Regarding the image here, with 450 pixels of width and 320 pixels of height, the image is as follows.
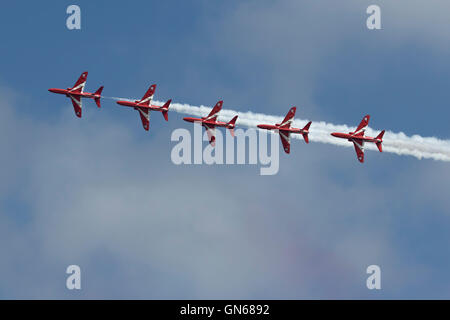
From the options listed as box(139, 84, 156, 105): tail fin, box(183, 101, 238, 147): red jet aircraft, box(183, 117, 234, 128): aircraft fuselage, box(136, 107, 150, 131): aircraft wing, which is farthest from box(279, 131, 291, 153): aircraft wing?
box(139, 84, 156, 105): tail fin

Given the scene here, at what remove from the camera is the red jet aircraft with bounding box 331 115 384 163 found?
176m

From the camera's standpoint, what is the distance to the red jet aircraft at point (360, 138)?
6934 inches

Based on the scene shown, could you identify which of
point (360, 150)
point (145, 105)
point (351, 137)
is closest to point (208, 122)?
point (145, 105)

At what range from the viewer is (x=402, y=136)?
593 feet

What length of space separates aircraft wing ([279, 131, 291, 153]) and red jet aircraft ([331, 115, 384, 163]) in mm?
8088

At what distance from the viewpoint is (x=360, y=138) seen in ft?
581

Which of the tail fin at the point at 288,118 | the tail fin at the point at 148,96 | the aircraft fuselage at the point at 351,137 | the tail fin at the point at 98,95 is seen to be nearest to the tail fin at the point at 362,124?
the aircraft fuselage at the point at 351,137

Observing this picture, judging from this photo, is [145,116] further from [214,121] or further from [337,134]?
[337,134]

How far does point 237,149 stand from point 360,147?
22643 millimetres

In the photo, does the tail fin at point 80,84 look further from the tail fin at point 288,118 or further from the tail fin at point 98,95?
the tail fin at point 288,118

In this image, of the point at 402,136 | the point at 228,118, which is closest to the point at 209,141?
the point at 228,118

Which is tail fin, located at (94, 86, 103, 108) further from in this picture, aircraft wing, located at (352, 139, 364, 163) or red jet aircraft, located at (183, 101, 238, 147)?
aircraft wing, located at (352, 139, 364, 163)

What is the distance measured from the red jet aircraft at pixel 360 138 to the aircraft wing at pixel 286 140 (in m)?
8.09
